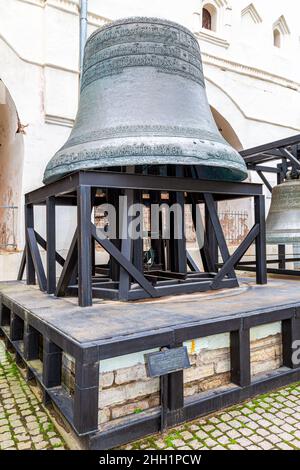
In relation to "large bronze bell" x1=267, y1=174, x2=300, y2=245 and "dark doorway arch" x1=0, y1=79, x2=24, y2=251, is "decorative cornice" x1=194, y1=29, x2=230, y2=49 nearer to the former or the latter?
"dark doorway arch" x1=0, y1=79, x2=24, y2=251

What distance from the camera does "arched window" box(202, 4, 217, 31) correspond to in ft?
29.8

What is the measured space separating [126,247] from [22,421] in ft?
5.27

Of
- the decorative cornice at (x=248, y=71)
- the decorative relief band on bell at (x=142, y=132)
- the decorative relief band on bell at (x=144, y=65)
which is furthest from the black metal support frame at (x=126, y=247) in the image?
the decorative cornice at (x=248, y=71)

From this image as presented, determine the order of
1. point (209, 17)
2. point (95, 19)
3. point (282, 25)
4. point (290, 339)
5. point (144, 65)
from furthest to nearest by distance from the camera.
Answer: point (282, 25)
point (209, 17)
point (95, 19)
point (144, 65)
point (290, 339)

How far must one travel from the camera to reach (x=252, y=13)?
962cm

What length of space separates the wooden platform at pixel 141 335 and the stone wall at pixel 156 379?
0.23ft

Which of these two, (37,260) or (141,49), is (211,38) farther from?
(37,260)

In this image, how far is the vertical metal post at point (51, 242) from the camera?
3.68 m

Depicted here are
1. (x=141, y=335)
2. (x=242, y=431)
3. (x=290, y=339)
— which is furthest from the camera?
(x=290, y=339)

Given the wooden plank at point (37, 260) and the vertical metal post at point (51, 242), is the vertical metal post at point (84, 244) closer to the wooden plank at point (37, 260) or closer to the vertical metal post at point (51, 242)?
the vertical metal post at point (51, 242)

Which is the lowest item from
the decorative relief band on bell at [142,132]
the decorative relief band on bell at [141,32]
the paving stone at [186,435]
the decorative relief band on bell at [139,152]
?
the paving stone at [186,435]

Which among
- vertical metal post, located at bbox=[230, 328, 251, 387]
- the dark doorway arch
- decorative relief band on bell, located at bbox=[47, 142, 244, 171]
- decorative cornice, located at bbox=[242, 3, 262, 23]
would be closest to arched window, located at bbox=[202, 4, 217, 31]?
decorative cornice, located at bbox=[242, 3, 262, 23]

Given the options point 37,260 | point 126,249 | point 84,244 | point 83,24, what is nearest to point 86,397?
point 84,244

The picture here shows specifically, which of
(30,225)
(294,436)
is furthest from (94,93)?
(294,436)
